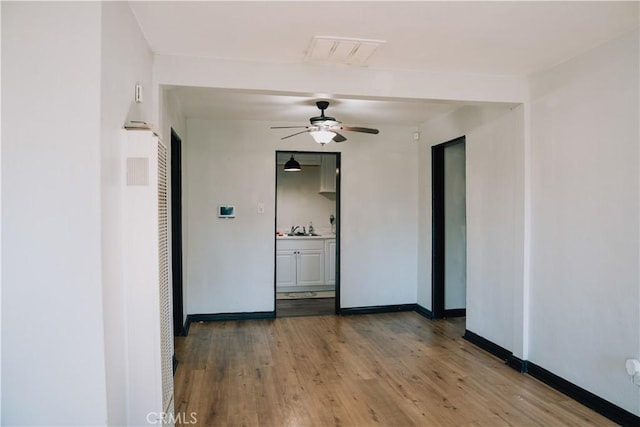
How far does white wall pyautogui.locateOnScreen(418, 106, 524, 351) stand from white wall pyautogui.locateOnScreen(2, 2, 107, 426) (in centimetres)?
309

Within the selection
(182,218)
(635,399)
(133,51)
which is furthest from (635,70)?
(182,218)

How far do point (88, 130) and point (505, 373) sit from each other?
336 centimetres

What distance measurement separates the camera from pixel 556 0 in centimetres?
218

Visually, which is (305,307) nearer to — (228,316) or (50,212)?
(228,316)

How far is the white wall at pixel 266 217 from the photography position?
5023 millimetres

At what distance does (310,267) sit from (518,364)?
3483 millimetres

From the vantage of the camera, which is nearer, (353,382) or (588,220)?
(588,220)

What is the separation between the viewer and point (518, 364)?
3.54m

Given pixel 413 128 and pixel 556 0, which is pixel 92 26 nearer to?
pixel 556 0

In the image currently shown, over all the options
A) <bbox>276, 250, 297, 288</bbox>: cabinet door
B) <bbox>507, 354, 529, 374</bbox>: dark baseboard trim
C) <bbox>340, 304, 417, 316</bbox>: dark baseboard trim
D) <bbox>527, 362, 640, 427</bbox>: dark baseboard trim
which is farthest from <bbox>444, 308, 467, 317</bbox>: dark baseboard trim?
<bbox>276, 250, 297, 288</bbox>: cabinet door

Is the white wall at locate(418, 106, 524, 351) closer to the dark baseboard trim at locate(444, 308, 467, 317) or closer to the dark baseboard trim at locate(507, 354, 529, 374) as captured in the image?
the dark baseboard trim at locate(507, 354, 529, 374)

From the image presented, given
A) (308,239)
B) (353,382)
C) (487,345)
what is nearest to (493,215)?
(487,345)

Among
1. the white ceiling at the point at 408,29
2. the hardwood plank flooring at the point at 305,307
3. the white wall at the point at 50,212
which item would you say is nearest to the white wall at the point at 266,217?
the hardwood plank flooring at the point at 305,307

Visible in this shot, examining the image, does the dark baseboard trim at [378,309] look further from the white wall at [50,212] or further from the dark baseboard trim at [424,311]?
the white wall at [50,212]
